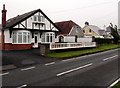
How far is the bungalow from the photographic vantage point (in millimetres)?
24188

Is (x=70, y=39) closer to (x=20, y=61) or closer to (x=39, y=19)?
(x=39, y=19)

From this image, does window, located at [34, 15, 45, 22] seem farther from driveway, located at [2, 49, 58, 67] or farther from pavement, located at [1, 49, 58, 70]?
pavement, located at [1, 49, 58, 70]

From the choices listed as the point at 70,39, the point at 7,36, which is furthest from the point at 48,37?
the point at 7,36

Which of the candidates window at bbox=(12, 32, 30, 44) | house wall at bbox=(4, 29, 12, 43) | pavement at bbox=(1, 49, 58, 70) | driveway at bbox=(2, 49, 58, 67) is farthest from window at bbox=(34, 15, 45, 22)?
pavement at bbox=(1, 49, 58, 70)

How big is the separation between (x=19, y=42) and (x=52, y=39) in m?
7.70

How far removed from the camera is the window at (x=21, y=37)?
80.0ft

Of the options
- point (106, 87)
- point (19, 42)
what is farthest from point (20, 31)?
Result: point (106, 87)

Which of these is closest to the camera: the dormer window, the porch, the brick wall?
the porch

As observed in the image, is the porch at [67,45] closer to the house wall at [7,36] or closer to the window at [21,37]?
the window at [21,37]

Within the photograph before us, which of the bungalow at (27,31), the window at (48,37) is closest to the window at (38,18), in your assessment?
the bungalow at (27,31)

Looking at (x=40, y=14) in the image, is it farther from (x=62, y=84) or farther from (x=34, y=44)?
(x=62, y=84)

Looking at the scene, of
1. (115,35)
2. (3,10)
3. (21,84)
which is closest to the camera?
(21,84)

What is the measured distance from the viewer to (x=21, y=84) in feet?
23.5

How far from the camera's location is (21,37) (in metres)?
24.7
